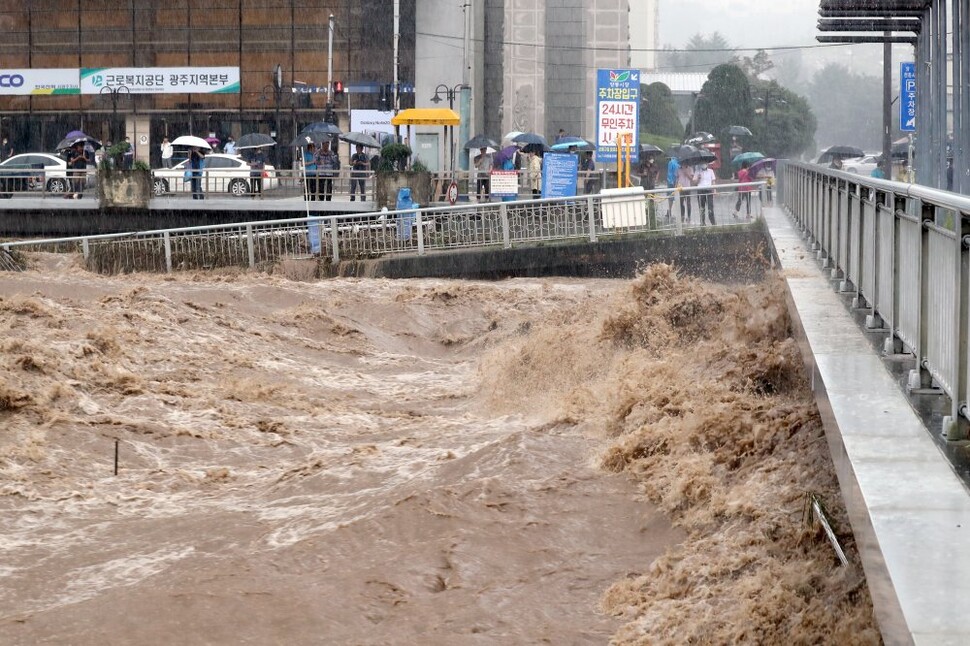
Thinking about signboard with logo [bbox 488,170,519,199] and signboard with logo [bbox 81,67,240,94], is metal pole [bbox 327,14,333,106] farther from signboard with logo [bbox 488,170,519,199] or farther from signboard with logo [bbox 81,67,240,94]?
signboard with logo [bbox 488,170,519,199]

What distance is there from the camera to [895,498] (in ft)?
16.2

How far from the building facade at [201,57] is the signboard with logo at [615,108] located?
73.4ft

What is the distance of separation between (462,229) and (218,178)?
1330 cm

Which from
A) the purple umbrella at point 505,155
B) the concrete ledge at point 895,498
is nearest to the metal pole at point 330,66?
A: the purple umbrella at point 505,155

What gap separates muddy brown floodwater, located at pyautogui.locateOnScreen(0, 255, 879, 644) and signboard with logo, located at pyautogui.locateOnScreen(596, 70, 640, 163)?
1235 centimetres

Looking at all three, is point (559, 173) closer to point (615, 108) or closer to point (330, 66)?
point (615, 108)

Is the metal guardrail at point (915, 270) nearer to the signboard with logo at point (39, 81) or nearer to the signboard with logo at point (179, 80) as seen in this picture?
the signboard with logo at point (179, 80)

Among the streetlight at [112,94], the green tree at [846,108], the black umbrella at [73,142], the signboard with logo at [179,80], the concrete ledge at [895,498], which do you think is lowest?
the concrete ledge at [895,498]

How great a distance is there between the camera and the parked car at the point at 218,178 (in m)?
35.2

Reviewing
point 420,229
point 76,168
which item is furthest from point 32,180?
point 420,229

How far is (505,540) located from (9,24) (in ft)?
169

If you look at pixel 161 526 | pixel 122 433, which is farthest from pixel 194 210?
pixel 161 526

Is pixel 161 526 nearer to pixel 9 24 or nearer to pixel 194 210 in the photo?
pixel 194 210

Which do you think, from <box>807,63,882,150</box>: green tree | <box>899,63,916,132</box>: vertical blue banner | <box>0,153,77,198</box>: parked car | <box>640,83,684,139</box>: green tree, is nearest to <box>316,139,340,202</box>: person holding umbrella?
<box>0,153,77,198</box>: parked car
